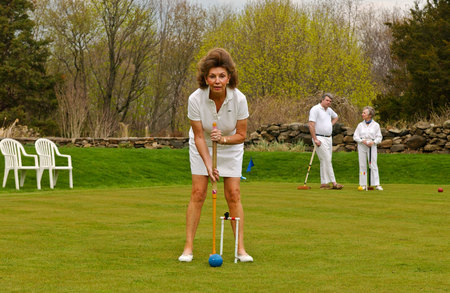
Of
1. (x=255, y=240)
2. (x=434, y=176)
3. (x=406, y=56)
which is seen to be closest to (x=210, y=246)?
(x=255, y=240)

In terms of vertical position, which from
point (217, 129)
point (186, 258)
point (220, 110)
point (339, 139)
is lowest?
point (186, 258)

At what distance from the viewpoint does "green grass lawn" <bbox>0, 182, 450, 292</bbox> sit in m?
4.85

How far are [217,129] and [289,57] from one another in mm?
30435

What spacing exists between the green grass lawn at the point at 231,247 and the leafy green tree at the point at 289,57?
2399 centimetres

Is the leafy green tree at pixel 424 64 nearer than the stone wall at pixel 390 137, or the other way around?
the stone wall at pixel 390 137

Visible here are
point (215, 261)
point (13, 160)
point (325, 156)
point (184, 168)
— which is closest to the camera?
point (215, 261)

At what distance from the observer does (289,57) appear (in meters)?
35.7

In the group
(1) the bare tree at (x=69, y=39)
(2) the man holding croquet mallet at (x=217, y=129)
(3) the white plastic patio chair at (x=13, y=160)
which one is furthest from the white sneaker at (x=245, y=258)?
(1) the bare tree at (x=69, y=39)

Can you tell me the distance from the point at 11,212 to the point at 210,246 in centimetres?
427

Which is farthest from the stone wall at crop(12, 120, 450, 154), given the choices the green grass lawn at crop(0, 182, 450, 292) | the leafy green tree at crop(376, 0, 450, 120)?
the green grass lawn at crop(0, 182, 450, 292)

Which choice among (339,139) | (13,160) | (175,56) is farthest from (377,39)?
(13,160)

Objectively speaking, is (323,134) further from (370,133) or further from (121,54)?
(121,54)

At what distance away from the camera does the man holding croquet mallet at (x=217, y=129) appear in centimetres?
582

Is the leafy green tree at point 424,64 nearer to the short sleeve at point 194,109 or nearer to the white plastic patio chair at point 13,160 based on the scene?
the white plastic patio chair at point 13,160
